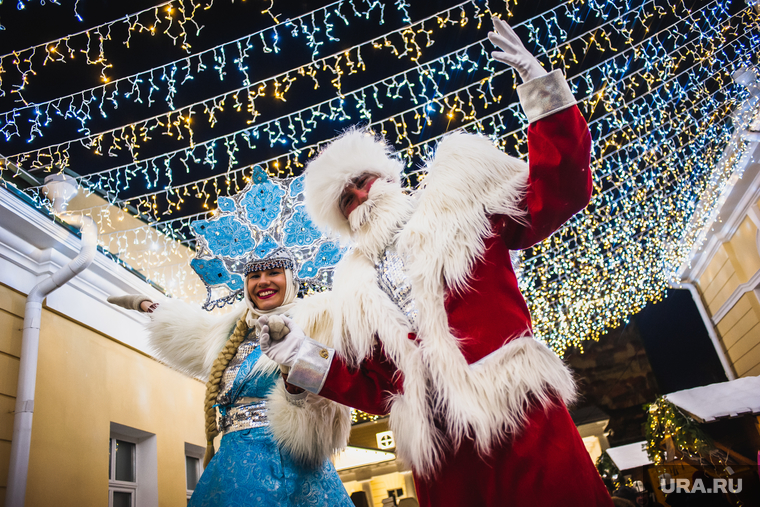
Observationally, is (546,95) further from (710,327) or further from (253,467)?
(710,327)

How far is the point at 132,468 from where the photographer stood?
389 centimetres

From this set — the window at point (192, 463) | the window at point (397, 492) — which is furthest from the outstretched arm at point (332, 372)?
the window at point (397, 492)

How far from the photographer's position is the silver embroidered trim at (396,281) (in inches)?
58.3

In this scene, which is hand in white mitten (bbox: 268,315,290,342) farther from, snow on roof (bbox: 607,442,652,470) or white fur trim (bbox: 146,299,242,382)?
snow on roof (bbox: 607,442,652,470)

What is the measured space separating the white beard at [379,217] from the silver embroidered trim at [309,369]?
37 centimetres

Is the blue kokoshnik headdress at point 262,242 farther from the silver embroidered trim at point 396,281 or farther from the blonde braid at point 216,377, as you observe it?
the silver embroidered trim at point 396,281

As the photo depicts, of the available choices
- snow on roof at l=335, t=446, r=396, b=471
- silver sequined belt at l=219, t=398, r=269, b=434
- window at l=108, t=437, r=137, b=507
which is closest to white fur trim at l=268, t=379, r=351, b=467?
silver sequined belt at l=219, t=398, r=269, b=434

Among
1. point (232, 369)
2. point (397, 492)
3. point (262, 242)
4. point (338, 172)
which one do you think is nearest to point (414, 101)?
point (262, 242)

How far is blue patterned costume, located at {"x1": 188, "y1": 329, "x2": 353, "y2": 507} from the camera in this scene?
5.94 feet

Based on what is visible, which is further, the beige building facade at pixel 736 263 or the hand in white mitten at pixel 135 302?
the beige building facade at pixel 736 263

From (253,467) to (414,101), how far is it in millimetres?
2916

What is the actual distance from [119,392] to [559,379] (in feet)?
11.7

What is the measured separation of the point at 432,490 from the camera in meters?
1.26

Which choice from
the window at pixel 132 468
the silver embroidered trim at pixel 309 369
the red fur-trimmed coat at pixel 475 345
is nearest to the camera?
the red fur-trimmed coat at pixel 475 345
